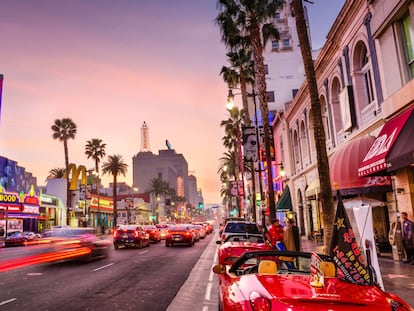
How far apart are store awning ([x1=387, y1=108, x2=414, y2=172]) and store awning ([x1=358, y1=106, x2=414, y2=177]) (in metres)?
0.14

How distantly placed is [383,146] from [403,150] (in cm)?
190

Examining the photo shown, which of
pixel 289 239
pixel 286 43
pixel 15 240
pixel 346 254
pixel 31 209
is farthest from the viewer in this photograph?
pixel 286 43

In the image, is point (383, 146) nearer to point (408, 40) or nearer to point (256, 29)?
point (408, 40)

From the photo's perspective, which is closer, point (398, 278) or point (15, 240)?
point (398, 278)

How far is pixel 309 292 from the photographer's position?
363 cm

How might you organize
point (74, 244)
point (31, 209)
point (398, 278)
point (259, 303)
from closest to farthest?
point (259, 303)
point (398, 278)
point (74, 244)
point (31, 209)

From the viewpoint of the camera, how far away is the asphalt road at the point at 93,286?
8.20 m

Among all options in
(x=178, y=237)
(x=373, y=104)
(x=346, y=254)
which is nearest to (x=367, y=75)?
(x=373, y=104)

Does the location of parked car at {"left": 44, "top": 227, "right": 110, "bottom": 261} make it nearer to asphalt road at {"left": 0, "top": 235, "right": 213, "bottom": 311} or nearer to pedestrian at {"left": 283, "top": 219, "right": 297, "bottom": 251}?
asphalt road at {"left": 0, "top": 235, "right": 213, "bottom": 311}

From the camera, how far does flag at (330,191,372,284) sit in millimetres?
5469

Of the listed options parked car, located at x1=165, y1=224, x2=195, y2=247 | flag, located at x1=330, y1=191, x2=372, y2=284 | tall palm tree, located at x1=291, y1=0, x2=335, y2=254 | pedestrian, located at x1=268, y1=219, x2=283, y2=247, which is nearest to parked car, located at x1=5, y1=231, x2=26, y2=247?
parked car, located at x1=165, y1=224, x2=195, y2=247

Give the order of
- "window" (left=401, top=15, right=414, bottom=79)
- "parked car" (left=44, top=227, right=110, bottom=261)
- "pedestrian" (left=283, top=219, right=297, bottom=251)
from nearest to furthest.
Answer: "window" (left=401, top=15, right=414, bottom=79) → "pedestrian" (left=283, top=219, right=297, bottom=251) → "parked car" (left=44, top=227, right=110, bottom=261)

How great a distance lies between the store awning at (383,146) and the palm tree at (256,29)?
744 centimetres

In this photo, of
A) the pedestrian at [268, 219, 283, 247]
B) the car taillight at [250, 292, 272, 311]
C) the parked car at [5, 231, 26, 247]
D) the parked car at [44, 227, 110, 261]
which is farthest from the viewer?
the parked car at [5, 231, 26, 247]
